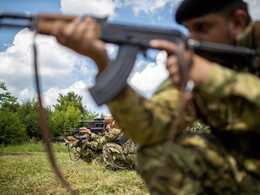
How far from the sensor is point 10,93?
51.6 ft

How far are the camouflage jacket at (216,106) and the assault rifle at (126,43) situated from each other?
0.34 feet

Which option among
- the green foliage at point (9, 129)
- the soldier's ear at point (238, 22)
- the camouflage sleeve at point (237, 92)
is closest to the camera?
the camouflage sleeve at point (237, 92)

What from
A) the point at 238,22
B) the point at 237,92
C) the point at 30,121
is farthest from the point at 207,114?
the point at 30,121

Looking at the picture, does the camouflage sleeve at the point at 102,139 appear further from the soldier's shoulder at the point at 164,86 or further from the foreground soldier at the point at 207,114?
the foreground soldier at the point at 207,114

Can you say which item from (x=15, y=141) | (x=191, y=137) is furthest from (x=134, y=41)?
(x=15, y=141)

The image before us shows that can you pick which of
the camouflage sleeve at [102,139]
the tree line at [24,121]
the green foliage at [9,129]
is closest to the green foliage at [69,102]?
the tree line at [24,121]

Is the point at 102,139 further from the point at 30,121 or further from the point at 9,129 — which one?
the point at 30,121

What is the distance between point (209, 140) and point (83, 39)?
1100mm

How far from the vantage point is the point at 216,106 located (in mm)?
1603

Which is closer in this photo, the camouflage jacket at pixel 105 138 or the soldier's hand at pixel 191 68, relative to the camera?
the soldier's hand at pixel 191 68

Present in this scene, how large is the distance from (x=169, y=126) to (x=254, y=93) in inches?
21.6

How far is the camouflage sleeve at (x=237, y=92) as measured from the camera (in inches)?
56.1

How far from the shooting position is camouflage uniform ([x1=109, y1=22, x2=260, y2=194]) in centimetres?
147

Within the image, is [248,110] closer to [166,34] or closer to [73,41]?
[166,34]
